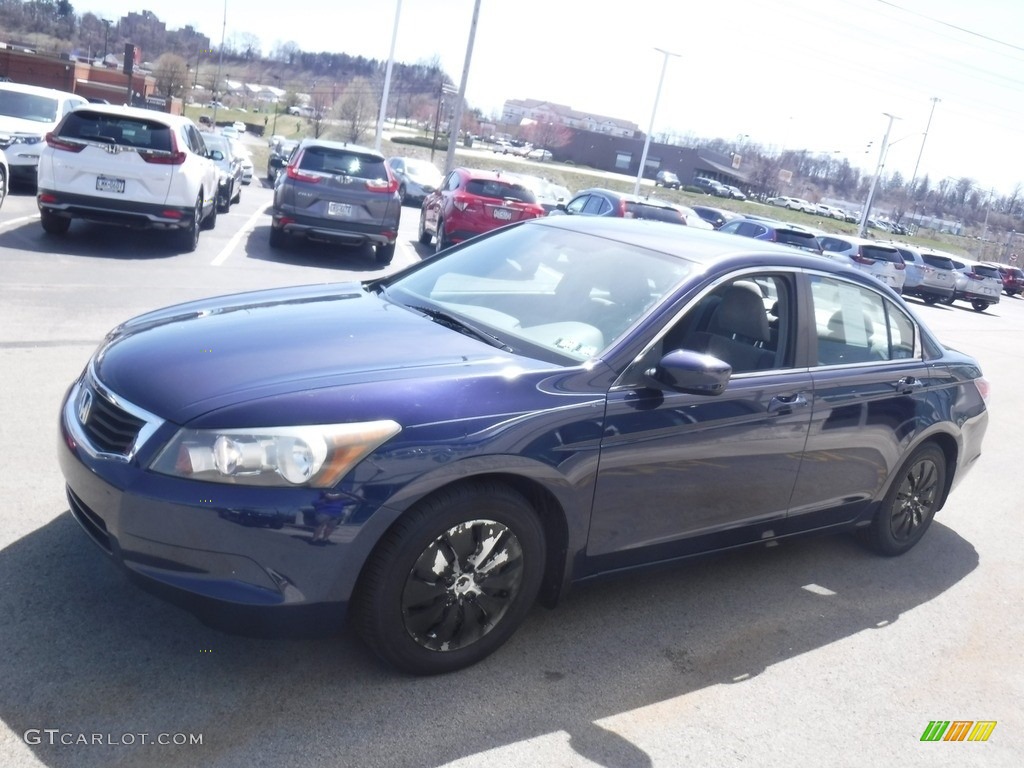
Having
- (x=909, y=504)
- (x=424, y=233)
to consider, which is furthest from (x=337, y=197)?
(x=909, y=504)

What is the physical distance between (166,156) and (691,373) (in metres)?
10.00

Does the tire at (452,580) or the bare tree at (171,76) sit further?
the bare tree at (171,76)

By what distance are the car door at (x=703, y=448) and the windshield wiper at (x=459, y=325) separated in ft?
1.75

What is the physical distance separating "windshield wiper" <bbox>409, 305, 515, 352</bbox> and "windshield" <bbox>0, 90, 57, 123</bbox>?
16.1 m

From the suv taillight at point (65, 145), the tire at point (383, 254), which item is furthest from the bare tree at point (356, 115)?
the suv taillight at point (65, 145)

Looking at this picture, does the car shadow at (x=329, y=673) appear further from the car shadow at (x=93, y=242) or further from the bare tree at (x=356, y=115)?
the bare tree at (x=356, y=115)

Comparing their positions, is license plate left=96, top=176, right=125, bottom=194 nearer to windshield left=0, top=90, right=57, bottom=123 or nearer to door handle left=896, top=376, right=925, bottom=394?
windshield left=0, top=90, right=57, bottom=123

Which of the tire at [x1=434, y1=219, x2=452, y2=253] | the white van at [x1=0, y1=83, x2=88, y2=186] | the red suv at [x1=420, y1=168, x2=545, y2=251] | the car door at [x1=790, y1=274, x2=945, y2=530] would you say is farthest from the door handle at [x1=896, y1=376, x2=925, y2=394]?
the white van at [x1=0, y1=83, x2=88, y2=186]

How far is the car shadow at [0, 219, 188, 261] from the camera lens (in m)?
11.6

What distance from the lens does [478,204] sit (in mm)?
16172

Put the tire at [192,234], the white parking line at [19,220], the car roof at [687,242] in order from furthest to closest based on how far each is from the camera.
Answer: the white parking line at [19,220] → the tire at [192,234] → the car roof at [687,242]

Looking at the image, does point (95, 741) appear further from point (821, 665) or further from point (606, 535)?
point (821, 665)

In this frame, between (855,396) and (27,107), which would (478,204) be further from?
(855,396)

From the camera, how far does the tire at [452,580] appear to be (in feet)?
10.6
